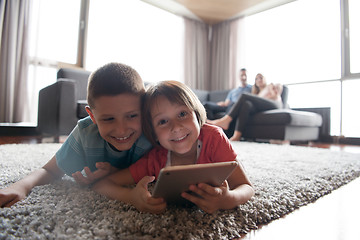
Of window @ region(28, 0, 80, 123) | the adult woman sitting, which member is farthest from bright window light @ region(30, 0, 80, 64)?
the adult woman sitting

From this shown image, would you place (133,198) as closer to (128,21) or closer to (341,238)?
(341,238)

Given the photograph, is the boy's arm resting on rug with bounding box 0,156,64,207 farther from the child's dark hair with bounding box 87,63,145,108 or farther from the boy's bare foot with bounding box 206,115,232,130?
the boy's bare foot with bounding box 206,115,232,130

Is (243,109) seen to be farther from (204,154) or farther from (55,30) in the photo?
(55,30)

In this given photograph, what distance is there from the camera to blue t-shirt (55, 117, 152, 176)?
733 mm

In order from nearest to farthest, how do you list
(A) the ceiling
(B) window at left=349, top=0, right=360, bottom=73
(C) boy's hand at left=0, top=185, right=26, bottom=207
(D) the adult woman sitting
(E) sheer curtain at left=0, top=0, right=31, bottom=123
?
(C) boy's hand at left=0, top=185, right=26, bottom=207
(D) the adult woman sitting
(E) sheer curtain at left=0, top=0, right=31, bottom=123
(B) window at left=349, top=0, right=360, bottom=73
(A) the ceiling

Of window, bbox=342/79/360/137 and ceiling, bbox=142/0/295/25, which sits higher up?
ceiling, bbox=142/0/295/25

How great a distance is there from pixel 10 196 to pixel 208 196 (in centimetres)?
48

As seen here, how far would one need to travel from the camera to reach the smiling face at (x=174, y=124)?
66cm

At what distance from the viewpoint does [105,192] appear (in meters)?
0.67

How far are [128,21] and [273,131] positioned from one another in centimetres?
284

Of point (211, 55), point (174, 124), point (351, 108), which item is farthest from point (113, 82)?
point (211, 55)

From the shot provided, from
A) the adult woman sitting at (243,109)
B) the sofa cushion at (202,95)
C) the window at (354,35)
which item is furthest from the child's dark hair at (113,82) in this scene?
the window at (354,35)

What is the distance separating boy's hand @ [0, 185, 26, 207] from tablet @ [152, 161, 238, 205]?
0.36 meters

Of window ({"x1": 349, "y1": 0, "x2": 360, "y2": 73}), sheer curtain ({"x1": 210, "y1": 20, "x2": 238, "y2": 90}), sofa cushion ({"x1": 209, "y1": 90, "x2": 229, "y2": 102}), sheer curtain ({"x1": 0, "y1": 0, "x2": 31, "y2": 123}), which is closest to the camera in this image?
sheer curtain ({"x1": 0, "y1": 0, "x2": 31, "y2": 123})
